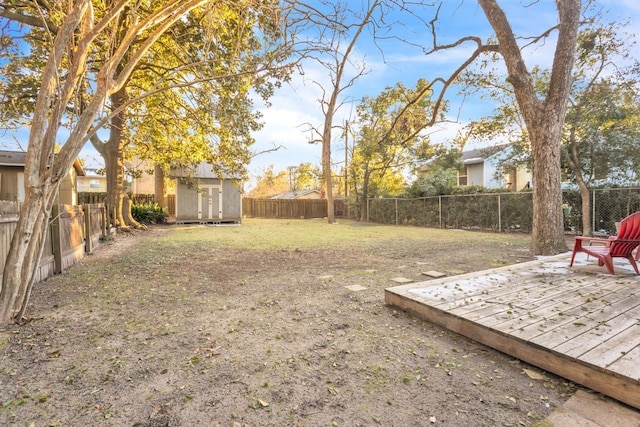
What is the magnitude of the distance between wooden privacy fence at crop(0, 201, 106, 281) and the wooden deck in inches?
158

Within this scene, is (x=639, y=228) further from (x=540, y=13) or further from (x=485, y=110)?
(x=485, y=110)

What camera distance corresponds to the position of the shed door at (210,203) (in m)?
15.7

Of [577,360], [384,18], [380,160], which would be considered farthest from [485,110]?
[577,360]

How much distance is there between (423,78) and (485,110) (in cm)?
382

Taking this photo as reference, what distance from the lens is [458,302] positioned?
2963mm

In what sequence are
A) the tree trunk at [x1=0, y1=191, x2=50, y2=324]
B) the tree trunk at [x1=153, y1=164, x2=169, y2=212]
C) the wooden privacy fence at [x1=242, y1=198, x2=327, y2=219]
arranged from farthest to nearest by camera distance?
the wooden privacy fence at [x1=242, y1=198, x2=327, y2=219] → the tree trunk at [x1=153, y1=164, x2=169, y2=212] → the tree trunk at [x1=0, y1=191, x2=50, y2=324]

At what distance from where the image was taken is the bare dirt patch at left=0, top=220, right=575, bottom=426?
164 centimetres

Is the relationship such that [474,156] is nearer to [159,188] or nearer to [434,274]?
[434,274]

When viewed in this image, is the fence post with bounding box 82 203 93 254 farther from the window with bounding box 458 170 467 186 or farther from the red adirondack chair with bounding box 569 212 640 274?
the window with bounding box 458 170 467 186

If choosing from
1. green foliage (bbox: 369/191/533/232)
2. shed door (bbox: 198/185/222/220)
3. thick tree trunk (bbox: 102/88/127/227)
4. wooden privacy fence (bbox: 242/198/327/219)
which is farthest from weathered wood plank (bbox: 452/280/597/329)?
wooden privacy fence (bbox: 242/198/327/219)

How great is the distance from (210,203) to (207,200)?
0.21 metres

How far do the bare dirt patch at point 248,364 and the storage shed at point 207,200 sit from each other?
11505mm

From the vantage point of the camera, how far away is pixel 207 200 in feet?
51.9

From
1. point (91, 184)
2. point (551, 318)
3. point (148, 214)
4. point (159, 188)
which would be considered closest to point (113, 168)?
point (148, 214)
